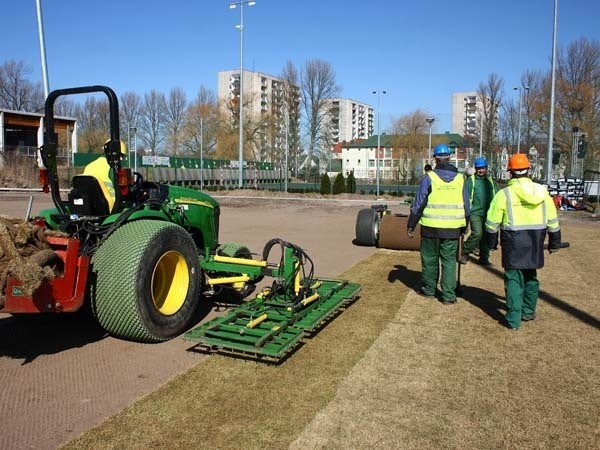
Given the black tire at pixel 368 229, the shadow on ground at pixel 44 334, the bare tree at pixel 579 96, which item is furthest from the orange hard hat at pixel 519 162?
the bare tree at pixel 579 96

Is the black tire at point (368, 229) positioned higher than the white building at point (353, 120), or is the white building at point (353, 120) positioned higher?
the white building at point (353, 120)

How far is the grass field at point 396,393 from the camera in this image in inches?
141

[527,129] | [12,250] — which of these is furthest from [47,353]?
[527,129]

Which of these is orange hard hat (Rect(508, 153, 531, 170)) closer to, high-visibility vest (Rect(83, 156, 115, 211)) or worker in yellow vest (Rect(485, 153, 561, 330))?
worker in yellow vest (Rect(485, 153, 561, 330))

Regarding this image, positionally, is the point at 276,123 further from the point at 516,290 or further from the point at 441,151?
the point at 516,290

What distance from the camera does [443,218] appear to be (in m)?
6.91

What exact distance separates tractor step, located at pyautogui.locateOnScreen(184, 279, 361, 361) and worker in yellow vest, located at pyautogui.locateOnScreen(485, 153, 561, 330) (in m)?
1.87

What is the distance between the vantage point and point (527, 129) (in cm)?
5303

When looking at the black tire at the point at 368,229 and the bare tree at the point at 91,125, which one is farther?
the bare tree at the point at 91,125

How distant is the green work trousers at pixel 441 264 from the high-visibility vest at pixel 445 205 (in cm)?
22

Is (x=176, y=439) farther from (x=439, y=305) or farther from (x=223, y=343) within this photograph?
(x=439, y=305)

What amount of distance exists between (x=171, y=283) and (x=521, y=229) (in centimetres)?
364

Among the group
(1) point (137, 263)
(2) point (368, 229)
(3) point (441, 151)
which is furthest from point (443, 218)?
(2) point (368, 229)

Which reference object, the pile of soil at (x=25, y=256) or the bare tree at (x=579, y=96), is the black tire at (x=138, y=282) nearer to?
the pile of soil at (x=25, y=256)
